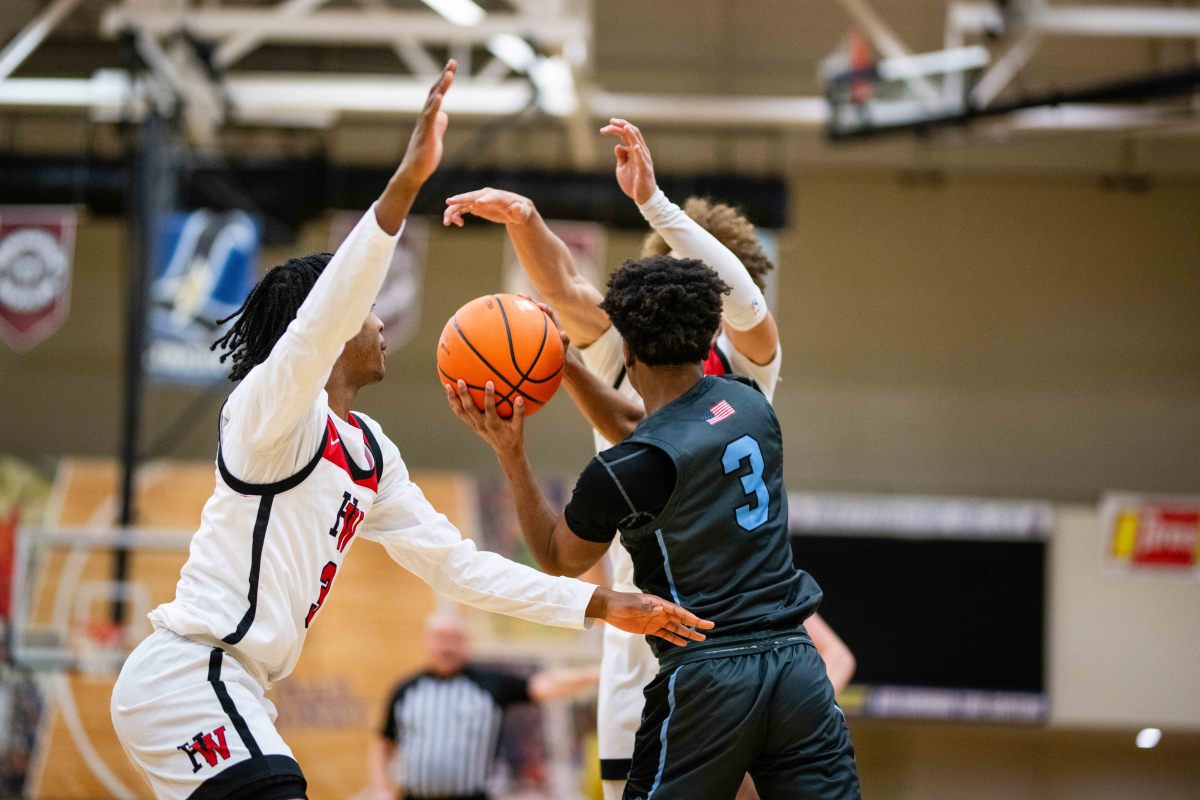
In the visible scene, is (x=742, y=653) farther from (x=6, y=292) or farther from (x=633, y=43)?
(x=633, y=43)

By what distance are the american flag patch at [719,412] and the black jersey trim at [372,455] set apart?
0.89 m

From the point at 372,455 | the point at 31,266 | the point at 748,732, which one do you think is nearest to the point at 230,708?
the point at 372,455

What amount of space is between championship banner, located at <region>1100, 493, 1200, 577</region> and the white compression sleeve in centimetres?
908

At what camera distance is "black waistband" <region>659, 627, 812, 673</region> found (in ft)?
10.8

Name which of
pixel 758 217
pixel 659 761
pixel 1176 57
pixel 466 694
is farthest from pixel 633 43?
pixel 659 761

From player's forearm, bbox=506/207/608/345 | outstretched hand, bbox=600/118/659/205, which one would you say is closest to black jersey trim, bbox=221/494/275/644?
player's forearm, bbox=506/207/608/345

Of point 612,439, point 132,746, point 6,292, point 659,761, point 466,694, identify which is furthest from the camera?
point 6,292

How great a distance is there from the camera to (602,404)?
3.91 meters

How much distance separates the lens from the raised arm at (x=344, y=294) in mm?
2891

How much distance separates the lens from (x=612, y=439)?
3939mm

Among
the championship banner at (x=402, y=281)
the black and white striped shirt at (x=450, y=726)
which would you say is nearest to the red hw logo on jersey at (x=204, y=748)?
the black and white striped shirt at (x=450, y=726)

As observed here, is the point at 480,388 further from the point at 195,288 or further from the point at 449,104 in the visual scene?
the point at 449,104

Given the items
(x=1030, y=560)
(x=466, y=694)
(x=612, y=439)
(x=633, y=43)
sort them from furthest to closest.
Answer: (x=633, y=43), (x=1030, y=560), (x=466, y=694), (x=612, y=439)

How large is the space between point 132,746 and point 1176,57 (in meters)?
13.5
